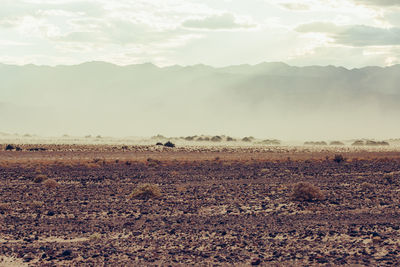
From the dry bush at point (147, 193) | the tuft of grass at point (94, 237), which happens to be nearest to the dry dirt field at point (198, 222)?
the tuft of grass at point (94, 237)

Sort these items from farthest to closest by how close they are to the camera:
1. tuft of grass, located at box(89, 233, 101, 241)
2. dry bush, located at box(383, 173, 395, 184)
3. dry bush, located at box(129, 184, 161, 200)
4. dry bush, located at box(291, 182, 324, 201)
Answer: dry bush, located at box(383, 173, 395, 184) < dry bush, located at box(129, 184, 161, 200) < dry bush, located at box(291, 182, 324, 201) < tuft of grass, located at box(89, 233, 101, 241)

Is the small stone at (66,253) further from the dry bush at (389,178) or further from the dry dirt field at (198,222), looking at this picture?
the dry bush at (389,178)

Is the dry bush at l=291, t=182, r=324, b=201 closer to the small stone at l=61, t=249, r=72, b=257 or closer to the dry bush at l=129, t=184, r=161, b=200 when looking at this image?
the dry bush at l=129, t=184, r=161, b=200

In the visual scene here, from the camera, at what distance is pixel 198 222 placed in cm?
1630

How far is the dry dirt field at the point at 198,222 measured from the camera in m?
12.5

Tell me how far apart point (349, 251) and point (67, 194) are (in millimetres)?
13198

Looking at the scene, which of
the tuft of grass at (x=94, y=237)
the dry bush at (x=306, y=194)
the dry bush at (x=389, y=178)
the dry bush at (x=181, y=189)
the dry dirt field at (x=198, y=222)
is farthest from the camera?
the dry bush at (x=389, y=178)

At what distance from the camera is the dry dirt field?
41.1 ft

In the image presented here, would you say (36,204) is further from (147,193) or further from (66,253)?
(66,253)

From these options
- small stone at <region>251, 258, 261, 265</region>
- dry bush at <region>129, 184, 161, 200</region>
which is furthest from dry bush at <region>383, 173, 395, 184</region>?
small stone at <region>251, 258, 261, 265</region>

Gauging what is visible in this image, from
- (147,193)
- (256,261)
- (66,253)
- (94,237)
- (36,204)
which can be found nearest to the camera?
(256,261)

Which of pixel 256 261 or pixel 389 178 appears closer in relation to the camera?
pixel 256 261

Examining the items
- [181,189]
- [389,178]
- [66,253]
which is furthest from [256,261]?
[389,178]

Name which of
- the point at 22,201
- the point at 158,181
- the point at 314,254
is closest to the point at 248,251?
the point at 314,254
